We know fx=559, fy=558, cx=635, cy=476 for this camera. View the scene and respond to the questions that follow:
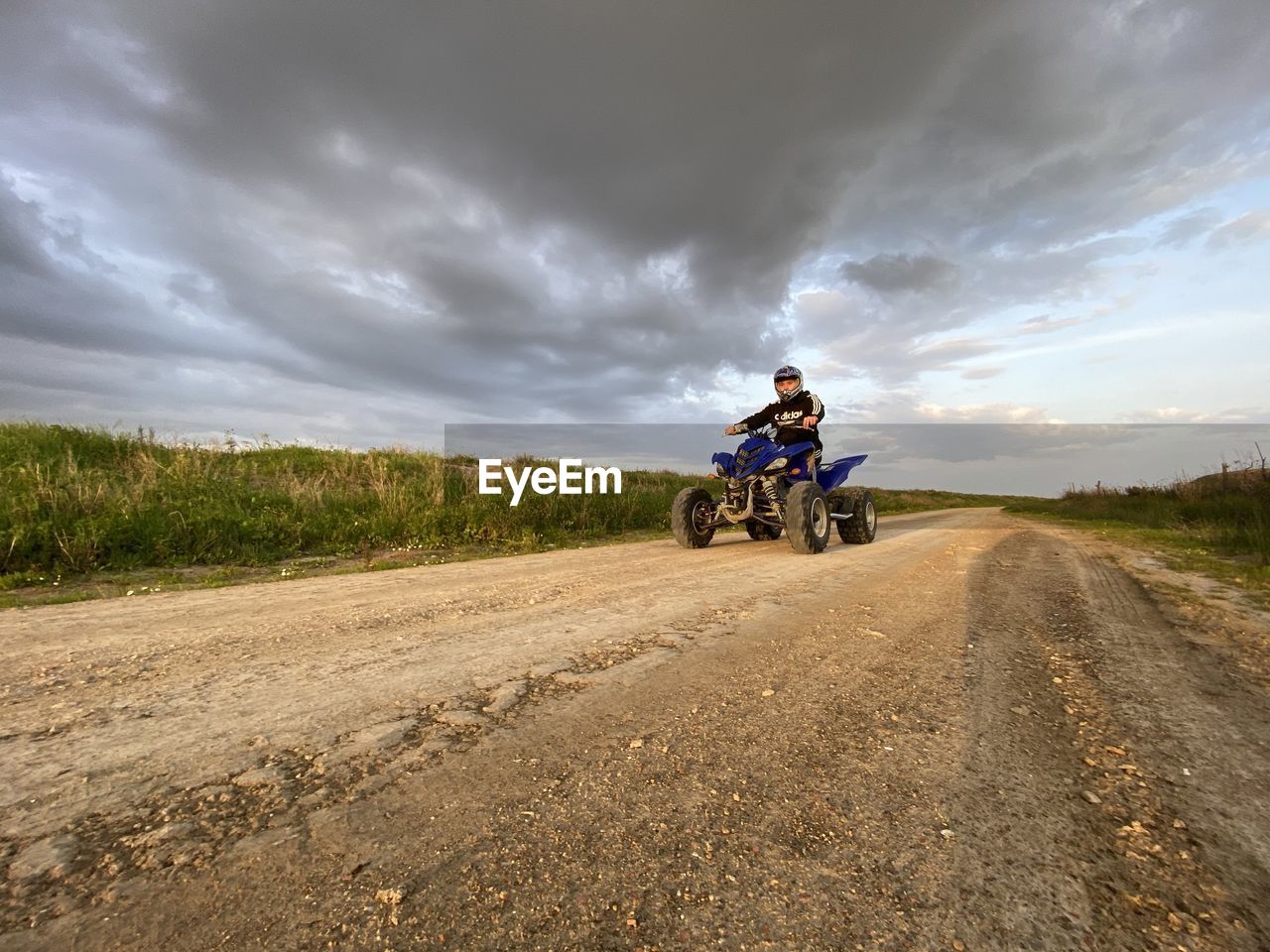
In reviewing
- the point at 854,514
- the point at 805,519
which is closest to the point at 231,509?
the point at 805,519

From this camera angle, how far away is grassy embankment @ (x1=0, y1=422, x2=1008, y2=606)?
5.48m

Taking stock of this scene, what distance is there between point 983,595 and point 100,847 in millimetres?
4794

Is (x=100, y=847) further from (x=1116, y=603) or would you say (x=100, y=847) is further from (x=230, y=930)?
(x=1116, y=603)

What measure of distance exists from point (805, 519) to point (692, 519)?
158cm

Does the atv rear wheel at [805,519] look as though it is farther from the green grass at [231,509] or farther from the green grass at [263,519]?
the green grass at [231,509]

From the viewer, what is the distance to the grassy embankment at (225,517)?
216 inches

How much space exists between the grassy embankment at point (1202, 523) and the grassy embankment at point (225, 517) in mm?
7283

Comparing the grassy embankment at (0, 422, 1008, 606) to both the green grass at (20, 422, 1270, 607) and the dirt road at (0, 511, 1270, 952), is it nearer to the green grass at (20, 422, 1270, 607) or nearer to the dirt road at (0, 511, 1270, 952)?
the green grass at (20, 422, 1270, 607)

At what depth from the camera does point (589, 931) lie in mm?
1022

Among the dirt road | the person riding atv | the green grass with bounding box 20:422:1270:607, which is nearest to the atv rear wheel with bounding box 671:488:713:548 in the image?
the person riding atv

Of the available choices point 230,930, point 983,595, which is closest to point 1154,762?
point 230,930

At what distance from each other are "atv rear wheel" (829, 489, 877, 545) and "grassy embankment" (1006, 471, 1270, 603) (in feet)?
10.9

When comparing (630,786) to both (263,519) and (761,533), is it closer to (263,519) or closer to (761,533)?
(263,519)

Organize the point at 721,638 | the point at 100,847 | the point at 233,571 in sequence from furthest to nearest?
the point at 233,571 < the point at 721,638 < the point at 100,847
